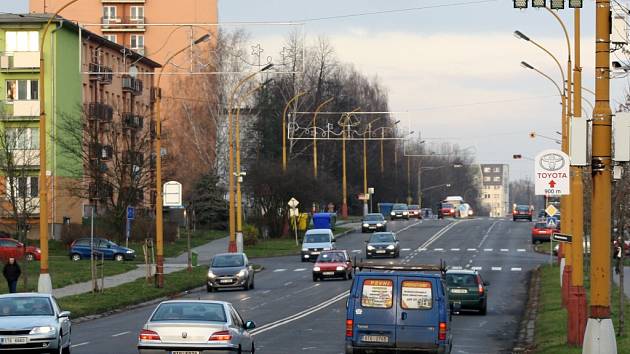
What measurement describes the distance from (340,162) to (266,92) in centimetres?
2199

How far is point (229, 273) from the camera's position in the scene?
5100 centimetres

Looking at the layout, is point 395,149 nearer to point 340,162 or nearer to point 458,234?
point 340,162

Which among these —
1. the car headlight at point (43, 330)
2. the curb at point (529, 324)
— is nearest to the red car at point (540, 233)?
the curb at point (529, 324)

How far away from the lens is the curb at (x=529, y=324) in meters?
28.0

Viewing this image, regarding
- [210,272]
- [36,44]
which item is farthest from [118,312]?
[36,44]

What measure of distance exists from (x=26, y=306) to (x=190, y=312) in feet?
15.6

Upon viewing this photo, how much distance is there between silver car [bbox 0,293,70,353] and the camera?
74.2ft

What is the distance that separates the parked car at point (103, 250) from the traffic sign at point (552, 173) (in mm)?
44432

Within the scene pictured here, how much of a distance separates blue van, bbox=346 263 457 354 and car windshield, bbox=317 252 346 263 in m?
34.5

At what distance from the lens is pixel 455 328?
3484cm

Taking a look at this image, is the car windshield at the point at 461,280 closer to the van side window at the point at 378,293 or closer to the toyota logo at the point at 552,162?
the toyota logo at the point at 552,162

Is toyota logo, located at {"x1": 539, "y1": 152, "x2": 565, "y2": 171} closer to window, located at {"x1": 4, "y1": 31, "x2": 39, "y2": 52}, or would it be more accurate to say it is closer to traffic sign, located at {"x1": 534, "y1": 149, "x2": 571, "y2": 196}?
traffic sign, located at {"x1": 534, "y1": 149, "x2": 571, "y2": 196}

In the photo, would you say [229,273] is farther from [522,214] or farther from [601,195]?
[522,214]

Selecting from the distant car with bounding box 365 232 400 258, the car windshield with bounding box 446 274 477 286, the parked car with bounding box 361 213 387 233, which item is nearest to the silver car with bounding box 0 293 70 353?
the car windshield with bounding box 446 274 477 286
